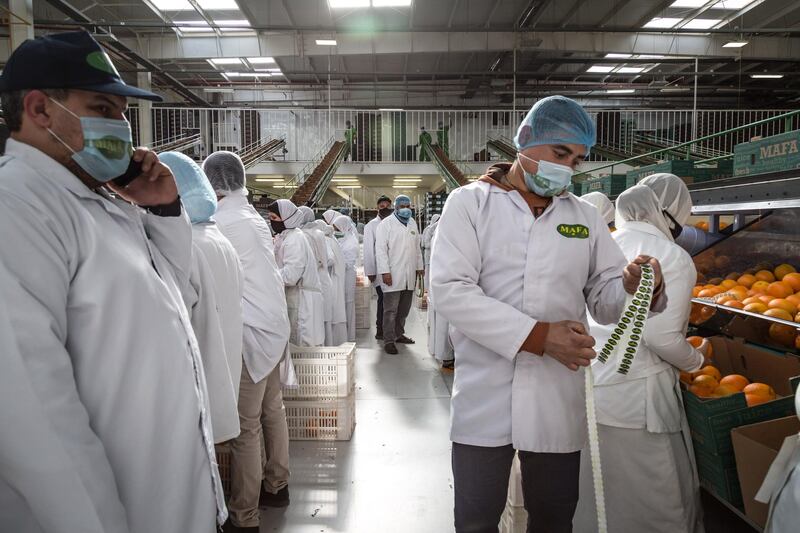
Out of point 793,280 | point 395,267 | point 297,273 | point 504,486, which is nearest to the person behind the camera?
point 504,486

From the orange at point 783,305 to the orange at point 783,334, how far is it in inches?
12.9

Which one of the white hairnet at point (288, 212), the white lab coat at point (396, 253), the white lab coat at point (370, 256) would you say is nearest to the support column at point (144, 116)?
the white lab coat at point (370, 256)

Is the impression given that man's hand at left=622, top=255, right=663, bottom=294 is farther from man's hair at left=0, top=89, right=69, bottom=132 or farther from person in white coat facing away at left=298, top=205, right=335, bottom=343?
person in white coat facing away at left=298, top=205, right=335, bottom=343

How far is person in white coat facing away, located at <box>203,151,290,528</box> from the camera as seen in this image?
2521 mm

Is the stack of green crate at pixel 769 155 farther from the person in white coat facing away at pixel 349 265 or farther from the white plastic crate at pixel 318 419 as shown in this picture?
the person in white coat facing away at pixel 349 265

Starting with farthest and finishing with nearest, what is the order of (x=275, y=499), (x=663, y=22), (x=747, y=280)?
1. (x=663, y=22)
2. (x=747, y=280)
3. (x=275, y=499)

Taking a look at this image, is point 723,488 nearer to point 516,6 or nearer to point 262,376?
point 262,376

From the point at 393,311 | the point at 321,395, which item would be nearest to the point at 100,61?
the point at 321,395

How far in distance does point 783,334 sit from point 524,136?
206cm

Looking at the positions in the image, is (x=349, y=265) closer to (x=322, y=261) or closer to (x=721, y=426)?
(x=322, y=261)

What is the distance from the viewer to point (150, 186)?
1.40m

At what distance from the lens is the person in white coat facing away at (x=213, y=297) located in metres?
1.75

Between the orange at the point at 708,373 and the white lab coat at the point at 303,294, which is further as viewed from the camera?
the white lab coat at the point at 303,294

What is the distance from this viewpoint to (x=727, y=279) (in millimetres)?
3188
